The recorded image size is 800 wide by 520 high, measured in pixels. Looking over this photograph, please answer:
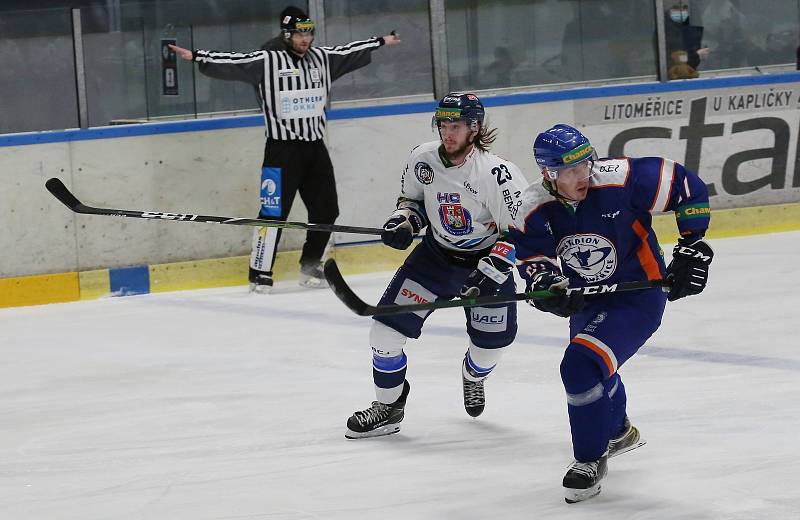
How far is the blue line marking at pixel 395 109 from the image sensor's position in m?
6.51

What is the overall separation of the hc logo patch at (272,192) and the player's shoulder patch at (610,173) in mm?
3617

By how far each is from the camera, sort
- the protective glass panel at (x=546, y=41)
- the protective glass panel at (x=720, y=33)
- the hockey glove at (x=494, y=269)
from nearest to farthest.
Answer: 1. the hockey glove at (x=494, y=269)
2. the protective glass panel at (x=546, y=41)
3. the protective glass panel at (x=720, y=33)

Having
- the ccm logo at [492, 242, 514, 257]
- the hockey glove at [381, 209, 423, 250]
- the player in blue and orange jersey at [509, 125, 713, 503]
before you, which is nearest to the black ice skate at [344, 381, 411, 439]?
the hockey glove at [381, 209, 423, 250]

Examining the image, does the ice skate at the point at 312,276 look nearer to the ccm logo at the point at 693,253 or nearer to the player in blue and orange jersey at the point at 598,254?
the player in blue and orange jersey at the point at 598,254

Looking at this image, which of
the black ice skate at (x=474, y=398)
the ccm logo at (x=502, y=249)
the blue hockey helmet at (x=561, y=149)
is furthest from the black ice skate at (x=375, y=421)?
the blue hockey helmet at (x=561, y=149)

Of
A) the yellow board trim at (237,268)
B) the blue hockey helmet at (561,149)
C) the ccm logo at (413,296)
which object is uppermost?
the blue hockey helmet at (561,149)

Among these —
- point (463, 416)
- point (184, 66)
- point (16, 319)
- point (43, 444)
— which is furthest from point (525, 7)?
point (43, 444)

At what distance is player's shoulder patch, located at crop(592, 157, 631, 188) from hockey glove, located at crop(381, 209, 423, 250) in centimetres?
83

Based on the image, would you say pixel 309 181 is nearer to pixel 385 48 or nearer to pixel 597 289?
pixel 385 48

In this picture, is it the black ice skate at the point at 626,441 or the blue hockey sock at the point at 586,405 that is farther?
the black ice skate at the point at 626,441

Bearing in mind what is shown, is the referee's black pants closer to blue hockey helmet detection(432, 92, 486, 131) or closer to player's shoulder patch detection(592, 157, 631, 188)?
blue hockey helmet detection(432, 92, 486, 131)

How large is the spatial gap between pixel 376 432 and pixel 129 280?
10.5ft

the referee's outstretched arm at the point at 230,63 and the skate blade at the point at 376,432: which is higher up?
the referee's outstretched arm at the point at 230,63

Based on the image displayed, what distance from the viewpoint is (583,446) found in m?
2.99
